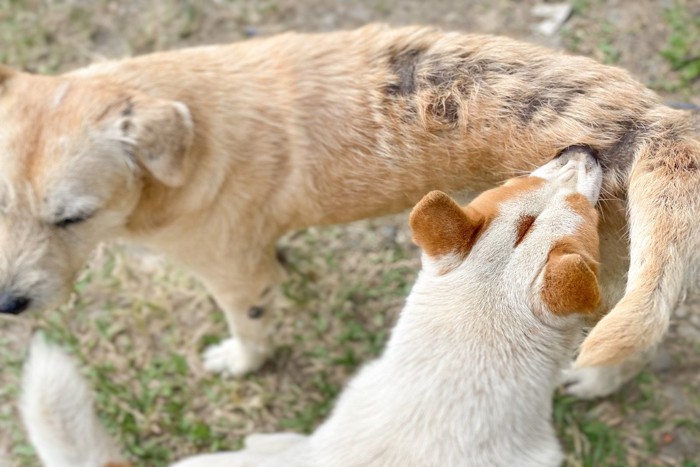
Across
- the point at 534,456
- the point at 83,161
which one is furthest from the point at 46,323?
the point at 534,456

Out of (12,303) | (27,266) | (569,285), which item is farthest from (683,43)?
(12,303)

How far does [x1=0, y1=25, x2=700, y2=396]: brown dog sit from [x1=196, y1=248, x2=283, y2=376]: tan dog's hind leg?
18 millimetres

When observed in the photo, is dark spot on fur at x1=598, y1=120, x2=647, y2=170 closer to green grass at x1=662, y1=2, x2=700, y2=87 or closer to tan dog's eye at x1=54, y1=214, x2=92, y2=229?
tan dog's eye at x1=54, y1=214, x2=92, y2=229

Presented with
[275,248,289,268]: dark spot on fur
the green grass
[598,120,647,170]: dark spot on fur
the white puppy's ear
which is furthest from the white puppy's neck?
the green grass

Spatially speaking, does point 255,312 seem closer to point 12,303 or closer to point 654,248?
point 12,303

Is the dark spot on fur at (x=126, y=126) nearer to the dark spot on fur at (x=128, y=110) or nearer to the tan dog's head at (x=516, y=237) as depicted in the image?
the dark spot on fur at (x=128, y=110)

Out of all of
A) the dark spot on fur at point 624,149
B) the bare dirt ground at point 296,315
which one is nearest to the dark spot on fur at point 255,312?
the bare dirt ground at point 296,315

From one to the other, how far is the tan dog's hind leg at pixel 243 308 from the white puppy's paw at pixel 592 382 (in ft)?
5.48

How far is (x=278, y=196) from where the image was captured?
3043 mm

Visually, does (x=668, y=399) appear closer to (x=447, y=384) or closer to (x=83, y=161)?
(x=447, y=384)

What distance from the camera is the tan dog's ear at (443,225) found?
7.21ft

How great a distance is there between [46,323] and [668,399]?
3686mm

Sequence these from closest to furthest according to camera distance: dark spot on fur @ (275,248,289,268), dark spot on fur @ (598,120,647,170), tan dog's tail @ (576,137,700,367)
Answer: tan dog's tail @ (576,137,700,367) < dark spot on fur @ (598,120,647,170) < dark spot on fur @ (275,248,289,268)

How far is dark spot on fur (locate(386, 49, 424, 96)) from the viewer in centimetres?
282
